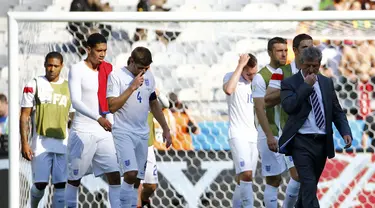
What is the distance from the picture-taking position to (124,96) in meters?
8.12

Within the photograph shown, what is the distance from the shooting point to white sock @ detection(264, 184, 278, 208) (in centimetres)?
909

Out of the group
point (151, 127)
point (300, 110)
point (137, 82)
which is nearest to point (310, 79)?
point (300, 110)

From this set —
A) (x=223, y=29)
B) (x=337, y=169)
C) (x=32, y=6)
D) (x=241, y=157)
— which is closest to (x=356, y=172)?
(x=337, y=169)

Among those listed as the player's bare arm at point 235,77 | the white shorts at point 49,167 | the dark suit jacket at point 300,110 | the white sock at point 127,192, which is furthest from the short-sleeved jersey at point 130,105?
the dark suit jacket at point 300,110

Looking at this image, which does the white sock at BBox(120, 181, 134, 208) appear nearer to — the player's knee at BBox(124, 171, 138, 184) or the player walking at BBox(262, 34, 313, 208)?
the player's knee at BBox(124, 171, 138, 184)

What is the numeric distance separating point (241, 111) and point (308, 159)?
88.9 inches

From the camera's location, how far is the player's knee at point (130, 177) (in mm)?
8414

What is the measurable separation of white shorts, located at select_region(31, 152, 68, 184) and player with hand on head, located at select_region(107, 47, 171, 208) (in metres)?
1.19

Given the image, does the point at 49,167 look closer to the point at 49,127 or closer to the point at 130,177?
the point at 49,127

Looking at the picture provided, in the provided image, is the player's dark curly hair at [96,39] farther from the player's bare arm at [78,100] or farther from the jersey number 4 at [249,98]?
the jersey number 4 at [249,98]

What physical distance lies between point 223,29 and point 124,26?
3.12ft

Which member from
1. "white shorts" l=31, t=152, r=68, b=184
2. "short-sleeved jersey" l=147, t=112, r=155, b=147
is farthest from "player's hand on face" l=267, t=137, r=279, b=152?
"white shorts" l=31, t=152, r=68, b=184

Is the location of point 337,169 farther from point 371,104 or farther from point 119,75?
point 119,75

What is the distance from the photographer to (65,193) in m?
9.17
